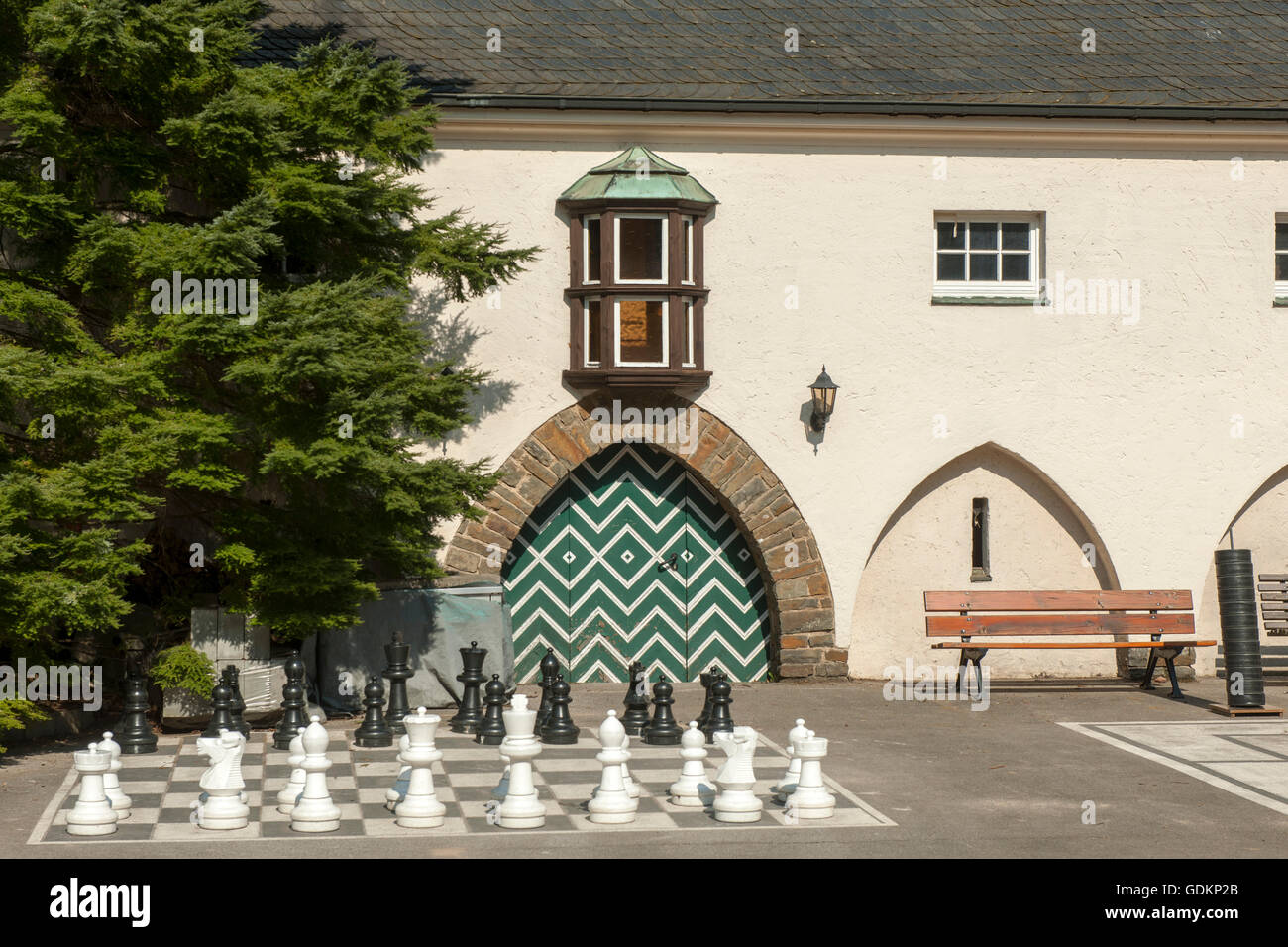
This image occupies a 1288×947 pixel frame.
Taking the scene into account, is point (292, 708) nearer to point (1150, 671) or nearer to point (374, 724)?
point (374, 724)

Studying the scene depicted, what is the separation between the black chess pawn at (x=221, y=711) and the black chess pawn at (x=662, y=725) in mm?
2732

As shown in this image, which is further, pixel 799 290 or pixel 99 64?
pixel 799 290

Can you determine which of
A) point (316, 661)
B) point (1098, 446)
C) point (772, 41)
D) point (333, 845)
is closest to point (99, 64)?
point (316, 661)

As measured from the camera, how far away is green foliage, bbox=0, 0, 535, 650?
11.0 metres

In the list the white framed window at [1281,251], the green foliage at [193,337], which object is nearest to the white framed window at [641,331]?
the green foliage at [193,337]

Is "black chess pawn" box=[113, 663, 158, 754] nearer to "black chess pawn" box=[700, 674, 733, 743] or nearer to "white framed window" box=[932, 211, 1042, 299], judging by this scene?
"black chess pawn" box=[700, 674, 733, 743]

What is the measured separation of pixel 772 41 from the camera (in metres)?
16.0

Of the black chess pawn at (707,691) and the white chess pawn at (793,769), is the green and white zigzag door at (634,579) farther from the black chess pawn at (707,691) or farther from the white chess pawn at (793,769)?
the white chess pawn at (793,769)

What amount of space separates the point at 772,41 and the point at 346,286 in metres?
5.98

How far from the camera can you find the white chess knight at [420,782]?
853 centimetres

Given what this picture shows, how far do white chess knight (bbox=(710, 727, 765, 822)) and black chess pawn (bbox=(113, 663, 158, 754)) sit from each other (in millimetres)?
4178

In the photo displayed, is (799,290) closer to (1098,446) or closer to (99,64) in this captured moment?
(1098,446)

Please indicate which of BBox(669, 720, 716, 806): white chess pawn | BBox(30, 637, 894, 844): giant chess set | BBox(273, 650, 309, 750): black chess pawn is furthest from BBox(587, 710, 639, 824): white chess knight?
BBox(273, 650, 309, 750): black chess pawn

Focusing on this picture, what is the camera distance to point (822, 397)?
1510cm
